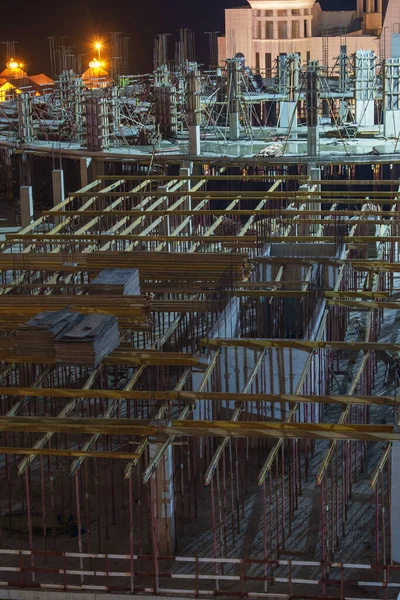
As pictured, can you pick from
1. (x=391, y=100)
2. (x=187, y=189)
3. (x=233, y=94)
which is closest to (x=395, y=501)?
(x=187, y=189)

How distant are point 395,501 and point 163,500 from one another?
3.23 meters

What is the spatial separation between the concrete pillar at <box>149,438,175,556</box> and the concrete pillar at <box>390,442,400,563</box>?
3.09 m

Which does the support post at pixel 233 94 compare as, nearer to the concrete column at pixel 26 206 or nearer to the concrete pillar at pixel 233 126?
the concrete pillar at pixel 233 126

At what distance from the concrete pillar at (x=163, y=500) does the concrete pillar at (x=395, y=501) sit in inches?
121

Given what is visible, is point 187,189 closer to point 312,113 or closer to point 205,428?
point 312,113

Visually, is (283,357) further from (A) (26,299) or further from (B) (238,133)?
(B) (238,133)

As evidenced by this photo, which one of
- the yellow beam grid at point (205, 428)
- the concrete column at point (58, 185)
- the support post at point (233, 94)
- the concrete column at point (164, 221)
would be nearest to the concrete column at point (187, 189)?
the concrete column at point (164, 221)

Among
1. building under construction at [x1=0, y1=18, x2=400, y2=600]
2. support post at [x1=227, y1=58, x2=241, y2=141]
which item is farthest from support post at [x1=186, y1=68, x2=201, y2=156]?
building under construction at [x1=0, y1=18, x2=400, y2=600]

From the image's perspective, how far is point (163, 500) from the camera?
18.7 m

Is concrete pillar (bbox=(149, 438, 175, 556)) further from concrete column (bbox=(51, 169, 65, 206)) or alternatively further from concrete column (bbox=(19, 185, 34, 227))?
concrete column (bbox=(51, 169, 65, 206))

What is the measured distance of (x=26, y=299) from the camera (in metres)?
23.6

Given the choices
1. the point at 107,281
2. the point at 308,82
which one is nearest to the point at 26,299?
the point at 107,281

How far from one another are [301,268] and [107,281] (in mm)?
6035

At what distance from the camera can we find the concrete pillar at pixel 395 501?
18078 mm
